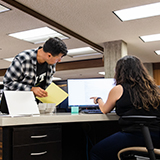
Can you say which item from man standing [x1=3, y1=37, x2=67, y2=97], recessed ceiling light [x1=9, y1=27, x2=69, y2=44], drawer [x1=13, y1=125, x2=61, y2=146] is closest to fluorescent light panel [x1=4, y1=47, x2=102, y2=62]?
recessed ceiling light [x1=9, y1=27, x2=69, y2=44]

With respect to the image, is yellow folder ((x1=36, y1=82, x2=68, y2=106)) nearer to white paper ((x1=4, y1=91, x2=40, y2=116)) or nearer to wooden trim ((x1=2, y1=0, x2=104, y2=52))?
white paper ((x1=4, y1=91, x2=40, y2=116))

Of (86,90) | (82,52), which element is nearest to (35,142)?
(86,90)

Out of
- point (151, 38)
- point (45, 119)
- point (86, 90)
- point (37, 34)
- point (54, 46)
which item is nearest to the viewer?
point (45, 119)

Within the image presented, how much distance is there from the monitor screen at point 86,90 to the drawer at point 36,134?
1105 mm

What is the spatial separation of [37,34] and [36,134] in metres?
4.77

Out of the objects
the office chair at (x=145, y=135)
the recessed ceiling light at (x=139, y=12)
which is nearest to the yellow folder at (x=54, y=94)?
the office chair at (x=145, y=135)

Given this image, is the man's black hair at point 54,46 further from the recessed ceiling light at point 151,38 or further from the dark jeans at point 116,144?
the recessed ceiling light at point 151,38

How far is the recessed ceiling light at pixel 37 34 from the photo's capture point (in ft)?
19.0

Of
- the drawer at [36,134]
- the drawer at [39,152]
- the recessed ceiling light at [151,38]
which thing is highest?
the recessed ceiling light at [151,38]

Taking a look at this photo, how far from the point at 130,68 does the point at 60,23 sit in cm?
377

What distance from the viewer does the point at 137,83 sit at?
1.87 m

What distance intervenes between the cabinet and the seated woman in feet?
1.06

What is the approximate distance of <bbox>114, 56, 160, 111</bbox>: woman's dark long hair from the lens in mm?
1745

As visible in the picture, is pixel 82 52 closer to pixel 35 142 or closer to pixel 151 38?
pixel 151 38
